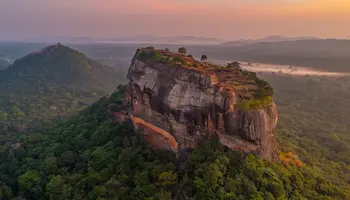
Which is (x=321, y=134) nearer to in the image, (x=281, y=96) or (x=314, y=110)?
(x=314, y=110)

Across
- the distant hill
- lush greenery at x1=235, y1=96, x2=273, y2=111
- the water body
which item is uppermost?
lush greenery at x1=235, y1=96, x2=273, y2=111

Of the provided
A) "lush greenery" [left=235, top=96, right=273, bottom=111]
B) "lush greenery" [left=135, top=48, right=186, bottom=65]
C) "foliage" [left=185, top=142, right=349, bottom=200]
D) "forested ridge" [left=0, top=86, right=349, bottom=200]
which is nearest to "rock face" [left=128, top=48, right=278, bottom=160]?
"lush greenery" [left=235, top=96, right=273, bottom=111]

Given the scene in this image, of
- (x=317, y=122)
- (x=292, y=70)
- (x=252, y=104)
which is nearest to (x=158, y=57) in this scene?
(x=252, y=104)

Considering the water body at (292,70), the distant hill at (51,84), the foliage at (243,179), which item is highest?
the water body at (292,70)

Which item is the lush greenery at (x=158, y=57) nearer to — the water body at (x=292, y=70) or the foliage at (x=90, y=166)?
the foliage at (x=90, y=166)

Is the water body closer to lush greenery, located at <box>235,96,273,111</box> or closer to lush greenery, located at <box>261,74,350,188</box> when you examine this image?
lush greenery, located at <box>261,74,350,188</box>

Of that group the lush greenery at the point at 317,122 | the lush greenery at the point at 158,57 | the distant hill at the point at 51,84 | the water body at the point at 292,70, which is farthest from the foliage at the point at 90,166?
the water body at the point at 292,70

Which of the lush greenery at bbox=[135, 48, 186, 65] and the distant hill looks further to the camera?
the distant hill
